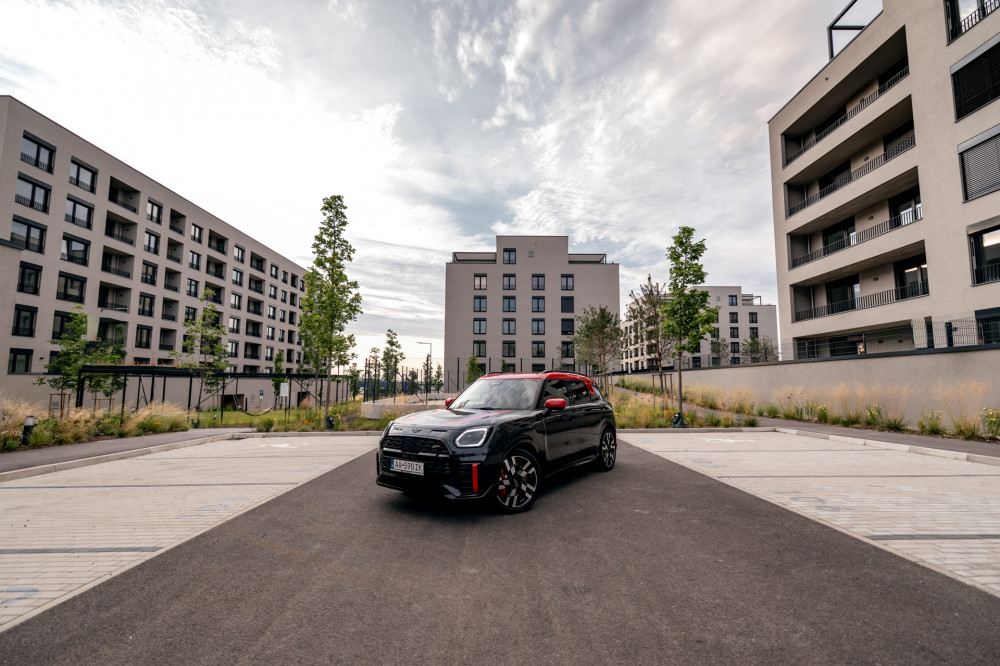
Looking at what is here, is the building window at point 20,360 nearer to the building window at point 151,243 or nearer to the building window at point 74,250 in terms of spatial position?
the building window at point 74,250

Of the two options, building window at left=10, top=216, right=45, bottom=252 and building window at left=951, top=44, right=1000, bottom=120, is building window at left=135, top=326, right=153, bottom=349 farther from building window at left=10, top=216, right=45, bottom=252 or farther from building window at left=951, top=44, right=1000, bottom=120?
building window at left=951, top=44, right=1000, bottom=120

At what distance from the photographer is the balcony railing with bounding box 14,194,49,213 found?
28044 millimetres

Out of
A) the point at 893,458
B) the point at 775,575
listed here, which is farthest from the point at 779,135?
the point at 775,575

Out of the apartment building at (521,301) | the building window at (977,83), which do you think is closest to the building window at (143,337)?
the apartment building at (521,301)

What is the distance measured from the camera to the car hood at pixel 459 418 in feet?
17.1

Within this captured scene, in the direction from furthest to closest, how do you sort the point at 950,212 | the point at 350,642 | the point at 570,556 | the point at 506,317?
the point at 506,317 < the point at 950,212 < the point at 570,556 < the point at 350,642

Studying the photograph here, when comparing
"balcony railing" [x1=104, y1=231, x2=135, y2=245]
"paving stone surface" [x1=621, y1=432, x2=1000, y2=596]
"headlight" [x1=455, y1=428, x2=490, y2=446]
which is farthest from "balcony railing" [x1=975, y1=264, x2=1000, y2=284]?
"balcony railing" [x1=104, y1=231, x2=135, y2=245]

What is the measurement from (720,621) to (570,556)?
4.48 ft

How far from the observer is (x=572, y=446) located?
21.2 ft

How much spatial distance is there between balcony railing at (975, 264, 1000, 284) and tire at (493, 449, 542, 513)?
805 inches

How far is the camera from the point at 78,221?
32438 millimetres

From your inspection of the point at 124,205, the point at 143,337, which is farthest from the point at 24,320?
the point at 124,205

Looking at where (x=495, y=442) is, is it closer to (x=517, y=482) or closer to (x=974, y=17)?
(x=517, y=482)

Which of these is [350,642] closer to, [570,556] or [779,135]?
[570,556]
